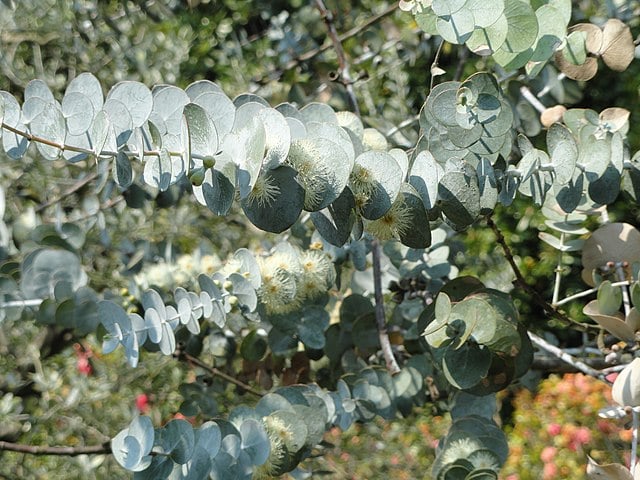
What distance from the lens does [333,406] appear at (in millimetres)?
865

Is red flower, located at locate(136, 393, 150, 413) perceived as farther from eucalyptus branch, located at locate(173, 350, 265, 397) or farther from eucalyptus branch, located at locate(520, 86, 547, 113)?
eucalyptus branch, located at locate(520, 86, 547, 113)

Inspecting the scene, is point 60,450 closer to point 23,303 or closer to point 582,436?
point 23,303

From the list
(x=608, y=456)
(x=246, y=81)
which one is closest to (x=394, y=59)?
(x=246, y=81)

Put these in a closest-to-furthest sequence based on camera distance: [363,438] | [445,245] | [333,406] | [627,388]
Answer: [627,388]
[333,406]
[445,245]
[363,438]

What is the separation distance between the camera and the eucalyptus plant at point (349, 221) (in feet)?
1.96

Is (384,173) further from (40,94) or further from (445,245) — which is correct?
(445,245)

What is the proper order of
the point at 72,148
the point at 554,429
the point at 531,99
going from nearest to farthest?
1. the point at 72,148
2. the point at 531,99
3. the point at 554,429

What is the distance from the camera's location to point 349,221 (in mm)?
655

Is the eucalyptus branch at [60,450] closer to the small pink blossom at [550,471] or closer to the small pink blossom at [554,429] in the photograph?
the small pink blossom at [550,471]

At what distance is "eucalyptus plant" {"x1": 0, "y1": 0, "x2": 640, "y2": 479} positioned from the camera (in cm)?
60

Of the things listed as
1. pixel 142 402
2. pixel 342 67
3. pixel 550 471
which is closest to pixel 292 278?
pixel 342 67

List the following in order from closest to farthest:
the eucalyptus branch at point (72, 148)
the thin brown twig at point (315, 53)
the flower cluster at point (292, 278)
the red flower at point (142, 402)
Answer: the eucalyptus branch at point (72, 148)
the flower cluster at point (292, 278)
the thin brown twig at point (315, 53)
the red flower at point (142, 402)

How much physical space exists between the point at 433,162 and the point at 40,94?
35 centimetres

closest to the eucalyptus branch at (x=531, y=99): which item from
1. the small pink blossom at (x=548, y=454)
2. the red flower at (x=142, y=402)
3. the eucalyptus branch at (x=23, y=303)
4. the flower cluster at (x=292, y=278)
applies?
the flower cluster at (x=292, y=278)
